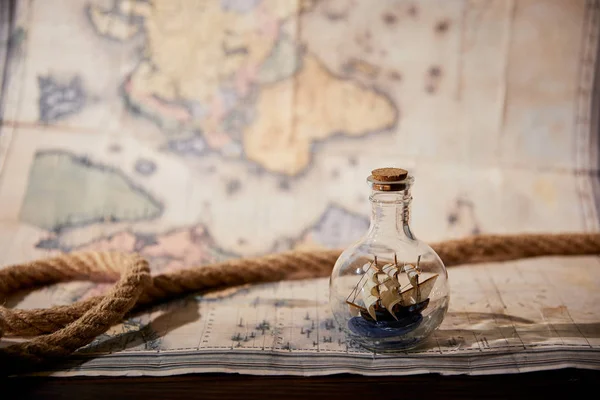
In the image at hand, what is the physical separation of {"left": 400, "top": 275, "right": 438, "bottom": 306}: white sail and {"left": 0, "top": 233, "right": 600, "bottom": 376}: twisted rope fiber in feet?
1.31

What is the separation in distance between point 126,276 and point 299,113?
2.54 feet

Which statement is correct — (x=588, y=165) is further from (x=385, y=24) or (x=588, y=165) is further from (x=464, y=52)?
(x=385, y=24)

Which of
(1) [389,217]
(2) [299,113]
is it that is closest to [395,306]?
(1) [389,217]

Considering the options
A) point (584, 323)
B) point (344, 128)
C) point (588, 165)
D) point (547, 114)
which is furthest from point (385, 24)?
point (584, 323)

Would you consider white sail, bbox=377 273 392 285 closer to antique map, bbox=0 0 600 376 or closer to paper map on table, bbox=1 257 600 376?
→ paper map on table, bbox=1 257 600 376

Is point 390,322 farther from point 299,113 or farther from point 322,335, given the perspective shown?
point 299,113

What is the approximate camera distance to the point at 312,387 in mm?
Result: 994

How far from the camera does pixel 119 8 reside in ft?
5.88

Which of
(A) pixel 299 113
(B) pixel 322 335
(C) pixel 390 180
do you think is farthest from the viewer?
(A) pixel 299 113

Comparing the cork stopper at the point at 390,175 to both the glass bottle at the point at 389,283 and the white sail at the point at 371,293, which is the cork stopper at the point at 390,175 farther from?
the white sail at the point at 371,293

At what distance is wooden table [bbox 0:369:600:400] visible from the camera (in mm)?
972

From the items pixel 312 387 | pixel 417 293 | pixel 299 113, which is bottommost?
pixel 312 387

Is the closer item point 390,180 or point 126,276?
point 390,180

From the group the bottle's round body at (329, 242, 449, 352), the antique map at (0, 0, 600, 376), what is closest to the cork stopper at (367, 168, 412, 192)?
the bottle's round body at (329, 242, 449, 352)
